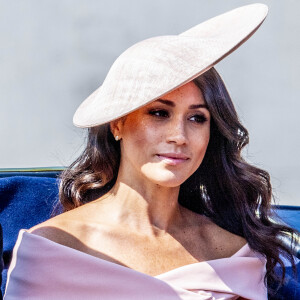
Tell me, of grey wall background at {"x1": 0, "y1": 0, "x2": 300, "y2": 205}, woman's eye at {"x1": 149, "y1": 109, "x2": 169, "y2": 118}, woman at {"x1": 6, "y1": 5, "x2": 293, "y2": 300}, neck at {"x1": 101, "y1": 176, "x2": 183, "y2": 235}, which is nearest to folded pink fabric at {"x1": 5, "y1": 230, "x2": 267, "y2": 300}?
woman at {"x1": 6, "y1": 5, "x2": 293, "y2": 300}

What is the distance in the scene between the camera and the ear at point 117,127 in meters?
1.81

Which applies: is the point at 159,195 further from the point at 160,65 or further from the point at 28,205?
the point at 28,205

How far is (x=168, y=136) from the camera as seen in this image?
1727mm

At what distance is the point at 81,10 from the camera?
2717 mm

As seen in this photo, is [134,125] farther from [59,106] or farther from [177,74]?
[59,106]

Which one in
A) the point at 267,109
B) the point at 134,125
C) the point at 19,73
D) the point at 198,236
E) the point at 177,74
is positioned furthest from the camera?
the point at 267,109

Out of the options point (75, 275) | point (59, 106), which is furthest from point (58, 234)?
point (59, 106)

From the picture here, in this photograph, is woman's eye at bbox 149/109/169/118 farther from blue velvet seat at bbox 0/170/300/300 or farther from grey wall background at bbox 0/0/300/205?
grey wall background at bbox 0/0/300/205

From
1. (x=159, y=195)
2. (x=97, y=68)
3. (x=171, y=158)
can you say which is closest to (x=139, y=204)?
(x=159, y=195)

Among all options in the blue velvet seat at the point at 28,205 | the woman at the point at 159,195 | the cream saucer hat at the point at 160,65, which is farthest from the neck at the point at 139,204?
the blue velvet seat at the point at 28,205

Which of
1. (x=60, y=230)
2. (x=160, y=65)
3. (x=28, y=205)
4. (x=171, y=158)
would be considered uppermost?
(x=160, y=65)

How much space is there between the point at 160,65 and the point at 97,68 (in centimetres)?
105

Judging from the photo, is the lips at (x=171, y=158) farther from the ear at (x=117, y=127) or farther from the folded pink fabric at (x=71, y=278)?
the folded pink fabric at (x=71, y=278)

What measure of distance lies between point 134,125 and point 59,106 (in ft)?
3.19
